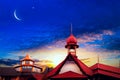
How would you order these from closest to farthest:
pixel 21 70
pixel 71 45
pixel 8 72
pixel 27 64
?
pixel 71 45
pixel 8 72
pixel 21 70
pixel 27 64

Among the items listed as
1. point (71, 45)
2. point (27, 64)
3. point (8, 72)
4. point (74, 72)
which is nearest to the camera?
point (74, 72)

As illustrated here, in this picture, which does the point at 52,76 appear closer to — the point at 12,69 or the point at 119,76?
the point at 119,76

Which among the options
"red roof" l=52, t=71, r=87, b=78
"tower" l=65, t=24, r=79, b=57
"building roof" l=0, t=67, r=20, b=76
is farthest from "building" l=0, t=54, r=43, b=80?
"red roof" l=52, t=71, r=87, b=78

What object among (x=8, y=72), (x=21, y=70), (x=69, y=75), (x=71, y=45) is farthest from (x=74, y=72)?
(x=21, y=70)

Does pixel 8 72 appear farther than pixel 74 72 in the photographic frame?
Yes

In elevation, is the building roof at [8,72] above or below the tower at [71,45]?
below

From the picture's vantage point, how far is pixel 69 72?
3231 cm

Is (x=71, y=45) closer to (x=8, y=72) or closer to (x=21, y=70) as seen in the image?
(x=8, y=72)

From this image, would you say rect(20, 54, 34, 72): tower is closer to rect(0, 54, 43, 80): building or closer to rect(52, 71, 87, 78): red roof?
rect(0, 54, 43, 80): building

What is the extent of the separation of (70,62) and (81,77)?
3.19m

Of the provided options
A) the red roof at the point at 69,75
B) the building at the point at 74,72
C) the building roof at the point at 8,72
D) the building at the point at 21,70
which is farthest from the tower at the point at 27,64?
the red roof at the point at 69,75

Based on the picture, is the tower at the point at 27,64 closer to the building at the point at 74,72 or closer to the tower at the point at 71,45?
the tower at the point at 71,45

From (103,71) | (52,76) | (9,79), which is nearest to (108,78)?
(103,71)

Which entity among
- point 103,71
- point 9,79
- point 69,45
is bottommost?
point 9,79
